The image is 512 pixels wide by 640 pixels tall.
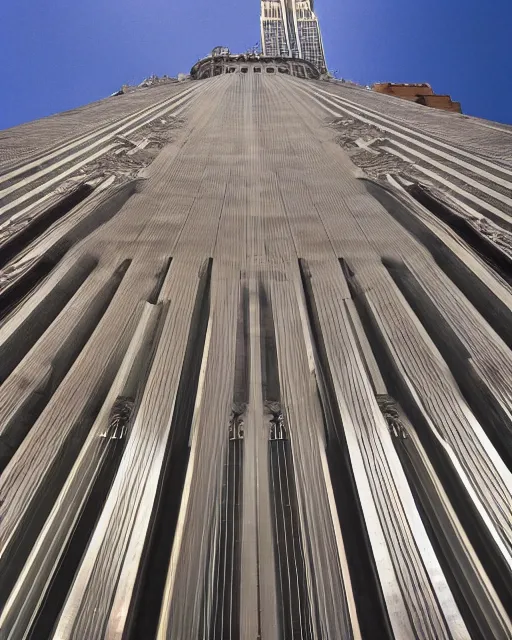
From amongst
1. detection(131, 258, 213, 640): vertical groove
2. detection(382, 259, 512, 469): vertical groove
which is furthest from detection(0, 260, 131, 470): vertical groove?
detection(382, 259, 512, 469): vertical groove

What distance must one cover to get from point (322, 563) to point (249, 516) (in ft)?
1.46

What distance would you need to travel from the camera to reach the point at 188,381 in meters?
3.48

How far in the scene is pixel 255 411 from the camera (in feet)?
10.3

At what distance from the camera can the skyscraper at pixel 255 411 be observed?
6.86ft

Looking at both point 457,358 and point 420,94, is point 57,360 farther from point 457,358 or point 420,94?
point 420,94

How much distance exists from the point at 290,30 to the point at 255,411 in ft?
207

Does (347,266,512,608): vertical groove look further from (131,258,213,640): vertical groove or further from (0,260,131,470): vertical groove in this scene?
(0,260,131,470): vertical groove

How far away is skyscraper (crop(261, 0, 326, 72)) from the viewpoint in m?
51.9

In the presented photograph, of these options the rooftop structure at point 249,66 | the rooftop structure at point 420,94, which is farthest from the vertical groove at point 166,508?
the rooftop structure at point 420,94

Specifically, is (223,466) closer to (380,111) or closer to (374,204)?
(374,204)

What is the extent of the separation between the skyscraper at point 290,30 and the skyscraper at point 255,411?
52.6 metres

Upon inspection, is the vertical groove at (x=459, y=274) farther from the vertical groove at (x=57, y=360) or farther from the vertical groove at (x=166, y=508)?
the vertical groove at (x=57, y=360)

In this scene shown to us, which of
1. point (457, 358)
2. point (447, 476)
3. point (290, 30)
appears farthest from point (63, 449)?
point (290, 30)

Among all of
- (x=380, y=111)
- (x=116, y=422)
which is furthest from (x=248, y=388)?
(x=380, y=111)
